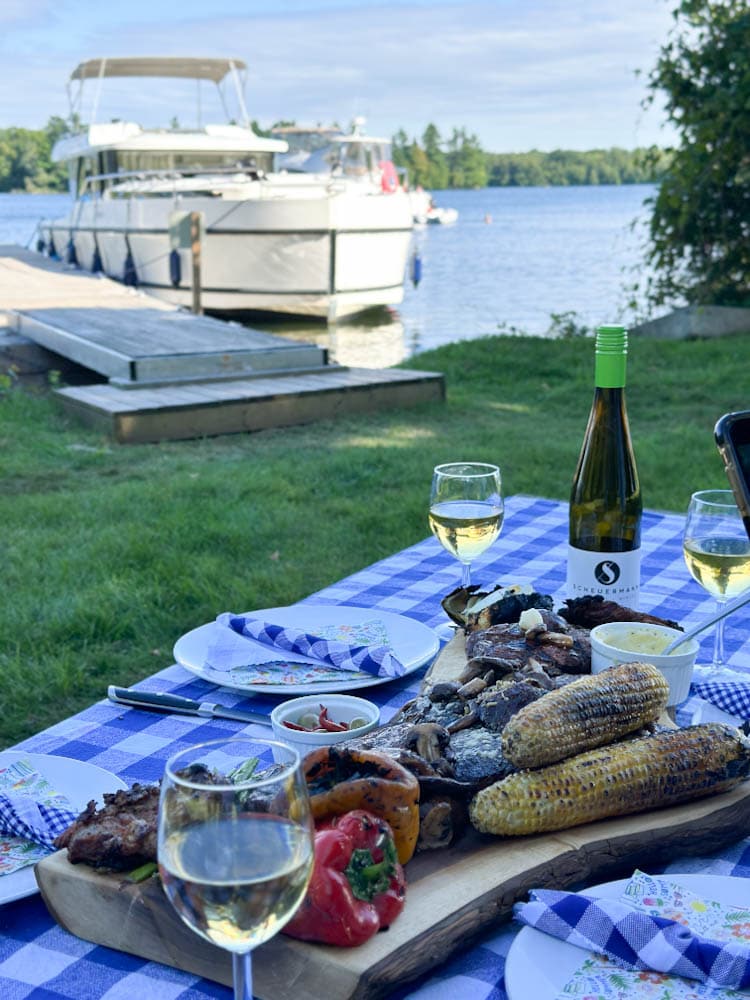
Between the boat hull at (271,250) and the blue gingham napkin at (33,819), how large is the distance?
1867cm

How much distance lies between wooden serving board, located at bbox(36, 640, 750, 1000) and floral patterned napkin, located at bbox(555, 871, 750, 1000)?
0.07m

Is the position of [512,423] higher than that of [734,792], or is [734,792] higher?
[734,792]

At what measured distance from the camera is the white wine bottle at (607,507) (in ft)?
5.68

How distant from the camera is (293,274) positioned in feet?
65.2

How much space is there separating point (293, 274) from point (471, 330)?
496 cm

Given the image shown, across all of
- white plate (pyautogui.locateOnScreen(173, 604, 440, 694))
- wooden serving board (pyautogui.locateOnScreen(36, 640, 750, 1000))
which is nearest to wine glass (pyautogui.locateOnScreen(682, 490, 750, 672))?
white plate (pyautogui.locateOnScreen(173, 604, 440, 694))

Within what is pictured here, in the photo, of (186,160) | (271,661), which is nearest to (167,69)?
(186,160)

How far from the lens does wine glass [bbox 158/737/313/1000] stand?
2.43 ft

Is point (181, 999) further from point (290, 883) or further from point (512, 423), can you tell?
point (512, 423)

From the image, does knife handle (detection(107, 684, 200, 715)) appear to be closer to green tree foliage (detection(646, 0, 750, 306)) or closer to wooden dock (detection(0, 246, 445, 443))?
wooden dock (detection(0, 246, 445, 443))

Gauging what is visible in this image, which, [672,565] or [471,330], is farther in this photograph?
[471,330]

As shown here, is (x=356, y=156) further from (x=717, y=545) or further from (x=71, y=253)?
(x=717, y=545)

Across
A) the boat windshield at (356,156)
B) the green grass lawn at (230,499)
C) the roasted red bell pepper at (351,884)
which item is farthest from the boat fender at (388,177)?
the roasted red bell pepper at (351,884)

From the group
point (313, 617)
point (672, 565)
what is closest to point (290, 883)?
point (313, 617)
